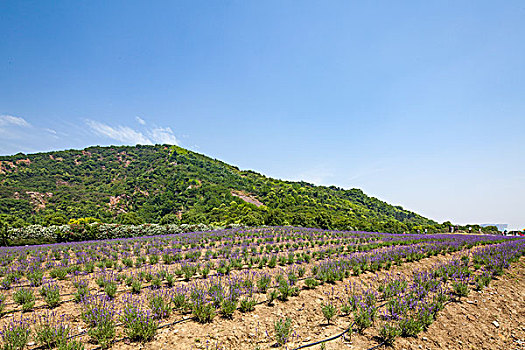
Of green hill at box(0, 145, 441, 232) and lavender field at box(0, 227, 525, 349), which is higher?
green hill at box(0, 145, 441, 232)

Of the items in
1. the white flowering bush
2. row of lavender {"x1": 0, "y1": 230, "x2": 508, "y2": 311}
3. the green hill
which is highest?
the green hill

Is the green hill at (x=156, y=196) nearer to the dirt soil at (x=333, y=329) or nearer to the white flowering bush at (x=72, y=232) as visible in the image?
the white flowering bush at (x=72, y=232)

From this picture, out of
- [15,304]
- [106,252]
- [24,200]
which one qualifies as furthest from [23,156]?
Answer: [15,304]

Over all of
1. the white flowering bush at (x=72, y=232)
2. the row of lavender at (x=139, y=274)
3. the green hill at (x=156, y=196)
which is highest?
the green hill at (x=156, y=196)

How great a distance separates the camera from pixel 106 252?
11.8 m

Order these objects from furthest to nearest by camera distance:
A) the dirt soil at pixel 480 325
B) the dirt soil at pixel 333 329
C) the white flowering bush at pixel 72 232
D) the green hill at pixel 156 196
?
the green hill at pixel 156 196, the white flowering bush at pixel 72 232, the dirt soil at pixel 480 325, the dirt soil at pixel 333 329

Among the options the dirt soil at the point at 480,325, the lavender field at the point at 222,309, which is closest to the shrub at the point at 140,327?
the lavender field at the point at 222,309

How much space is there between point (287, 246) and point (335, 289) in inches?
250

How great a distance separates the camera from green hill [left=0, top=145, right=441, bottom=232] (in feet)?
129

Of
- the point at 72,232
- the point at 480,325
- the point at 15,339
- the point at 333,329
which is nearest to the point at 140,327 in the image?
the point at 15,339

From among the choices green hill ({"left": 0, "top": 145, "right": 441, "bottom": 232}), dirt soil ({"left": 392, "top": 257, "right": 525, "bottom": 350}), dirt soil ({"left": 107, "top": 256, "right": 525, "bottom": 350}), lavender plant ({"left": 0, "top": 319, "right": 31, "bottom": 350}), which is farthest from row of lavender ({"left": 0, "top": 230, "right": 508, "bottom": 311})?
green hill ({"left": 0, "top": 145, "right": 441, "bottom": 232})

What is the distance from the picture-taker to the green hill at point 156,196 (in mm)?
39406

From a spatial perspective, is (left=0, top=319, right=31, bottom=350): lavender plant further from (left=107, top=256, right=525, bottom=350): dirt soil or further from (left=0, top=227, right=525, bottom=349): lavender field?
(left=107, top=256, right=525, bottom=350): dirt soil

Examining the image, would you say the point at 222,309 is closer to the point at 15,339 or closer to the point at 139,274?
the point at 15,339
